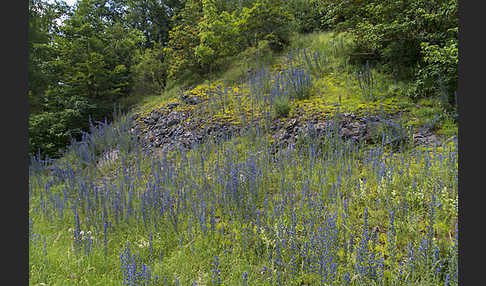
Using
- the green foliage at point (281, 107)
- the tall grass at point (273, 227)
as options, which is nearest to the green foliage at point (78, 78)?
the tall grass at point (273, 227)

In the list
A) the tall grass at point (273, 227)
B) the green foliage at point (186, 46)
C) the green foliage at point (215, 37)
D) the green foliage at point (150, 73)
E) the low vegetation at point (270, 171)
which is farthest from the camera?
the green foliage at point (150, 73)

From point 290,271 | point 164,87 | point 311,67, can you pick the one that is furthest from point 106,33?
point 290,271

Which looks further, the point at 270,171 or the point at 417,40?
the point at 417,40

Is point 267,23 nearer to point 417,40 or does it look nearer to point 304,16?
point 304,16

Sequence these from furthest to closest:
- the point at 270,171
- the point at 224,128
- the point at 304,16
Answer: the point at 304,16
the point at 224,128
the point at 270,171

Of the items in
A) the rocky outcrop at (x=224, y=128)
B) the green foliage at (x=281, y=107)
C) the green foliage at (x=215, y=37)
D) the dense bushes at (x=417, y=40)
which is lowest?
the rocky outcrop at (x=224, y=128)

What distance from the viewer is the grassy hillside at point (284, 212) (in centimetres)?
190

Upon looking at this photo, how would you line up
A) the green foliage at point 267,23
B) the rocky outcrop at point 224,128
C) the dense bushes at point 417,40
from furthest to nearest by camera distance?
the green foliage at point 267,23
the rocky outcrop at point 224,128
the dense bushes at point 417,40

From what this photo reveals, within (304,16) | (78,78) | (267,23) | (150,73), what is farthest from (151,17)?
(267,23)

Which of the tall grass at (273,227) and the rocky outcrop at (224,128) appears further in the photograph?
the rocky outcrop at (224,128)

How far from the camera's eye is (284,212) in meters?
2.52

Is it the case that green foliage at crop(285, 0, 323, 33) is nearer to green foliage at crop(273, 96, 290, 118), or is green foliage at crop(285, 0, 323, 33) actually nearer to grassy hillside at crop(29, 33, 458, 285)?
grassy hillside at crop(29, 33, 458, 285)

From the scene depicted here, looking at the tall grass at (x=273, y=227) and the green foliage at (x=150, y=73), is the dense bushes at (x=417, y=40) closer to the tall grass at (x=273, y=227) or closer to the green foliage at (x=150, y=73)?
the tall grass at (x=273, y=227)

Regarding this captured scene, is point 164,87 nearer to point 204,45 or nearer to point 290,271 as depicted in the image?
point 204,45
